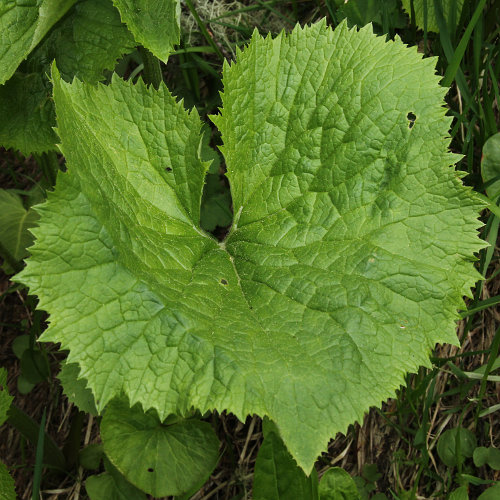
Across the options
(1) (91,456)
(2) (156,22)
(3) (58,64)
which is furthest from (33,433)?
(2) (156,22)

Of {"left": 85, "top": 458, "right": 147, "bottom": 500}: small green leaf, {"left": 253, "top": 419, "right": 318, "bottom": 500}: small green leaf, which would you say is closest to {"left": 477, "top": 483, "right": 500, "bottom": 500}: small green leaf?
{"left": 253, "top": 419, "right": 318, "bottom": 500}: small green leaf

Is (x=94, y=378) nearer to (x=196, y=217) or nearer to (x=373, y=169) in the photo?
(x=196, y=217)

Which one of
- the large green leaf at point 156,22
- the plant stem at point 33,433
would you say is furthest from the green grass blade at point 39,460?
the large green leaf at point 156,22

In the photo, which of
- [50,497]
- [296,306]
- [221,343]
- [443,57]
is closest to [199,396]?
[221,343]

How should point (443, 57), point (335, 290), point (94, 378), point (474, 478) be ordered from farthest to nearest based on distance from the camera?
point (443, 57) → point (474, 478) → point (335, 290) → point (94, 378)

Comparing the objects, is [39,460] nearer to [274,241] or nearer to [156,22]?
[274,241]
